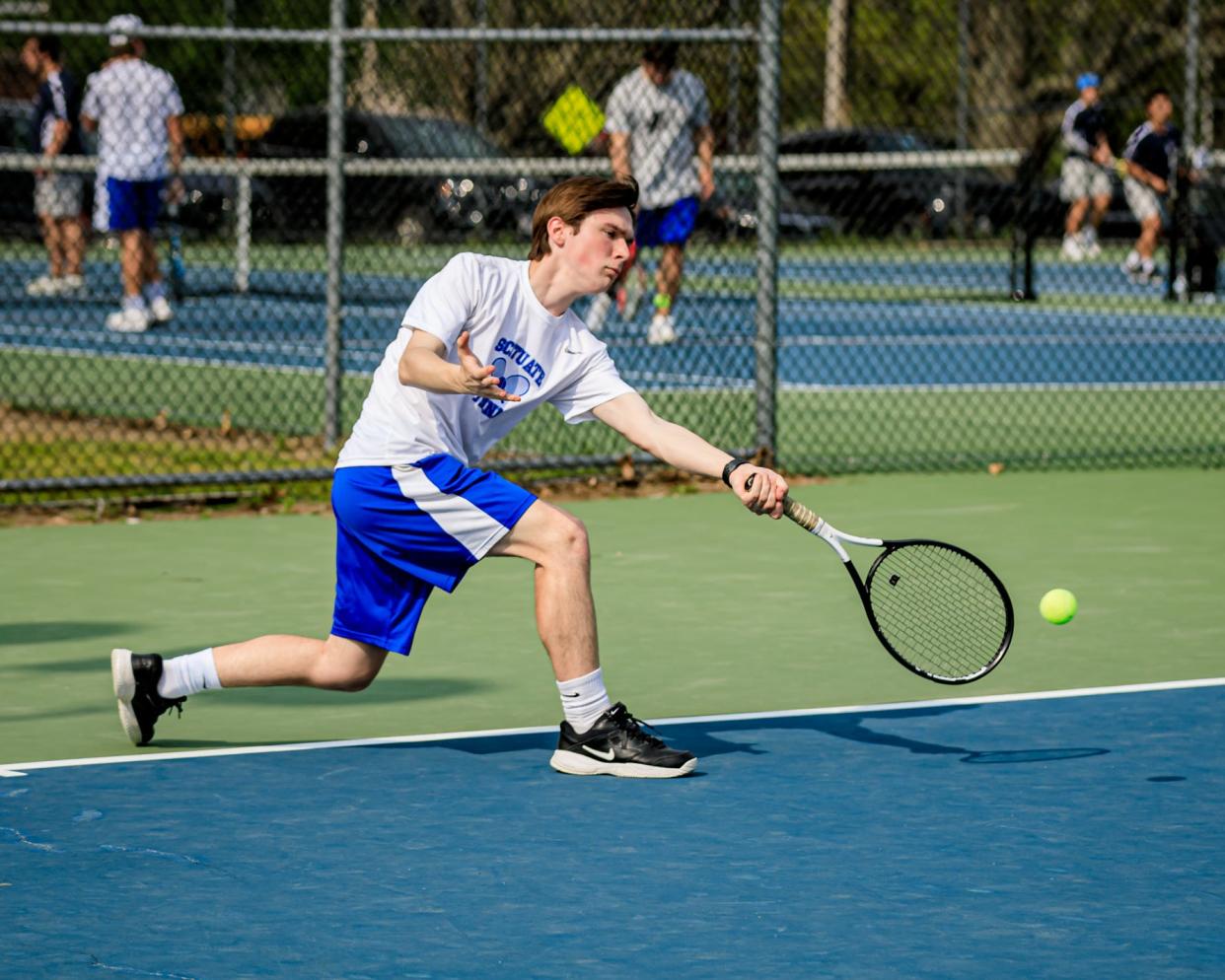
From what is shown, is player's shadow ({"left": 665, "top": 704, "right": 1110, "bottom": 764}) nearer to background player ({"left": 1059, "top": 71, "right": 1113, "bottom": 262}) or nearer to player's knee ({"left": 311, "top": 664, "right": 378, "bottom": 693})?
player's knee ({"left": 311, "top": 664, "right": 378, "bottom": 693})

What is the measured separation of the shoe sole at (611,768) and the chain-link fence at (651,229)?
4386 millimetres

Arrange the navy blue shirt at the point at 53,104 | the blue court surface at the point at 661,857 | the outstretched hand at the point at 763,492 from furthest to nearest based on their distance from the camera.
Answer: the navy blue shirt at the point at 53,104
the outstretched hand at the point at 763,492
the blue court surface at the point at 661,857

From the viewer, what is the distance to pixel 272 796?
18.4 ft

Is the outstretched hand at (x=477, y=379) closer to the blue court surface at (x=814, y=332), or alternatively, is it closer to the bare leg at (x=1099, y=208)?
the blue court surface at (x=814, y=332)

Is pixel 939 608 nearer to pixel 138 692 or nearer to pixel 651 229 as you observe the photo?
Result: pixel 138 692

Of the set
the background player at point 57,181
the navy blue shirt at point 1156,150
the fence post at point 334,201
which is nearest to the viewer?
the fence post at point 334,201

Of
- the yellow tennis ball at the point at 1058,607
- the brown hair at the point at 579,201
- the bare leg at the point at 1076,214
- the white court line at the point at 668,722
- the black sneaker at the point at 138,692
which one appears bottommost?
the white court line at the point at 668,722

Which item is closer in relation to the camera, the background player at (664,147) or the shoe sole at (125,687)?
the shoe sole at (125,687)

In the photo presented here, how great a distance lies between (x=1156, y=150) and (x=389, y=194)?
261 inches

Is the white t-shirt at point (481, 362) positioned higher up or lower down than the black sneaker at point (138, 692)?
higher up

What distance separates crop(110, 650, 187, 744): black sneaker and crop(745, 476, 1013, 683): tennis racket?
1.63 metres

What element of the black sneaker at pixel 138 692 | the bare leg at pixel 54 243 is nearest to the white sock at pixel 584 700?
the black sneaker at pixel 138 692

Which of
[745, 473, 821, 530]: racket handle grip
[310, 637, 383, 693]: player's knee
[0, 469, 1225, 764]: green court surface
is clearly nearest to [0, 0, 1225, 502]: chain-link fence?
[0, 469, 1225, 764]: green court surface

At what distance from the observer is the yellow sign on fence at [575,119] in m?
11.5
